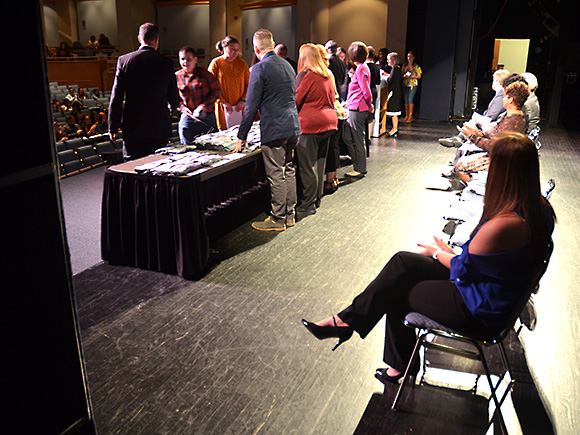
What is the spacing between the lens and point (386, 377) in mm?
2422

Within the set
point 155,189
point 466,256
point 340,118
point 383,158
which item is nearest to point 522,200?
point 466,256

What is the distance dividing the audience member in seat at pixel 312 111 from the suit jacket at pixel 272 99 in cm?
37

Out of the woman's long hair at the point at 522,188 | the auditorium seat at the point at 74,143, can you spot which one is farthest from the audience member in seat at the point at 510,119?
the auditorium seat at the point at 74,143

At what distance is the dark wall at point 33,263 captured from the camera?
1271 millimetres

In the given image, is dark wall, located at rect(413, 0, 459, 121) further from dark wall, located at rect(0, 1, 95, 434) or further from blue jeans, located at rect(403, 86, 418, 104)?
dark wall, located at rect(0, 1, 95, 434)

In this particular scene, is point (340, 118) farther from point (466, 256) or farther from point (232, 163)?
point (466, 256)

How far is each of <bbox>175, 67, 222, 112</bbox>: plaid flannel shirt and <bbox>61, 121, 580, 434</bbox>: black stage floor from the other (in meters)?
1.43

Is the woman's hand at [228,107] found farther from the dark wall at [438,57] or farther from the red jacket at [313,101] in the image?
the dark wall at [438,57]

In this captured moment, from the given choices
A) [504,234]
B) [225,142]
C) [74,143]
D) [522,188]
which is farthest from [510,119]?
[74,143]

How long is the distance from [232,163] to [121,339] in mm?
1697

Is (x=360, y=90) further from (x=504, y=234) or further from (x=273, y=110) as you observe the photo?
(x=504, y=234)

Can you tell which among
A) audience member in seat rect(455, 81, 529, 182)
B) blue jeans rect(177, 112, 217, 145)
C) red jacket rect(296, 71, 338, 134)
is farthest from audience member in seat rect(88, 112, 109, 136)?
audience member in seat rect(455, 81, 529, 182)

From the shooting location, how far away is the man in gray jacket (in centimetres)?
401

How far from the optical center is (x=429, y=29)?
11.5 m
